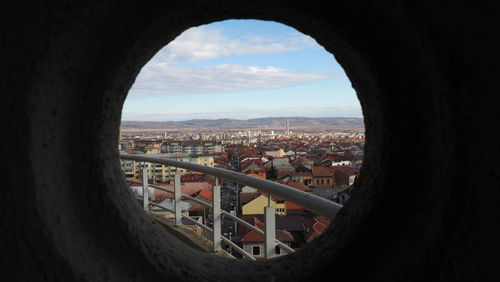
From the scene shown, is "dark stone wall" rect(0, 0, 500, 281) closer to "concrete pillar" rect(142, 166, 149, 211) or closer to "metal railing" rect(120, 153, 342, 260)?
"metal railing" rect(120, 153, 342, 260)

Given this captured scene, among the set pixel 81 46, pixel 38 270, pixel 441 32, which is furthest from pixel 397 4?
pixel 38 270

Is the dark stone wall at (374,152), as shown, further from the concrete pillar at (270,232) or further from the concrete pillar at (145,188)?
the concrete pillar at (145,188)

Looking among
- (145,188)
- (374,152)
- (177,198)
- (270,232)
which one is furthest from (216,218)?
(374,152)

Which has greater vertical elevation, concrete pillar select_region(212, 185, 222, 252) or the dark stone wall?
the dark stone wall

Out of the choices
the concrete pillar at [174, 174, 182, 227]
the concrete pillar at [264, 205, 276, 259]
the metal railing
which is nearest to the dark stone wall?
the metal railing

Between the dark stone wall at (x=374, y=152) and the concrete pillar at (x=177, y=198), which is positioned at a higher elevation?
the dark stone wall at (x=374, y=152)

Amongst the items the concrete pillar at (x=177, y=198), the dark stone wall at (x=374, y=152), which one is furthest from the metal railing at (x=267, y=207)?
the dark stone wall at (x=374, y=152)

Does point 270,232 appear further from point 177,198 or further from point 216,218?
point 177,198

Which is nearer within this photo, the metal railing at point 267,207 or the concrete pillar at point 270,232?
the metal railing at point 267,207

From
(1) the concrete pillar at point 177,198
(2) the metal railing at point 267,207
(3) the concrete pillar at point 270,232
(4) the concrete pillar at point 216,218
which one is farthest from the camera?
(1) the concrete pillar at point 177,198
